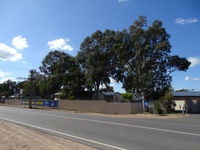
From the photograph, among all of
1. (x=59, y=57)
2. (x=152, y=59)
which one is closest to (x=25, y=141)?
(x=152, y=59)

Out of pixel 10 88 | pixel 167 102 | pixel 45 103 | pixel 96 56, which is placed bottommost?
pixel 45 103

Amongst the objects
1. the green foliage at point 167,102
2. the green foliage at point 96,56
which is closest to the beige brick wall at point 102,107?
the green foliage at point 167,102

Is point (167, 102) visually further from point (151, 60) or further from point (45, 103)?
point (45, 103)

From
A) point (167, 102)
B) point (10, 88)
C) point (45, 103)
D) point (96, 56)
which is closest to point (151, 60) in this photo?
point (167, 102)

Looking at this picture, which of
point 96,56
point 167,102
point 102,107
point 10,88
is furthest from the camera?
point 10,88

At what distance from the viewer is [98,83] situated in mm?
45250

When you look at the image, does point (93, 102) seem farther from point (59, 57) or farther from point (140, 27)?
point (59, 57)

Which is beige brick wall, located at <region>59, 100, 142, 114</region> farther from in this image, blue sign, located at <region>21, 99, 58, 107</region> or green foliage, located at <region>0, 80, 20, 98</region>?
green foliage, located at <region>0, 80, 20, 98</region>

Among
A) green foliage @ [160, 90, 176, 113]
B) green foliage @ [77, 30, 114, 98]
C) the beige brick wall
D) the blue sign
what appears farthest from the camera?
green foliage @ [77, 30, 114, 98]

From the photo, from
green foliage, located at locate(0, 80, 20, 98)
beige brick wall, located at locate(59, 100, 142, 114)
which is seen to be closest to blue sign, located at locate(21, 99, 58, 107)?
beige brick wall, located at locate(59, 100, 142, 114)

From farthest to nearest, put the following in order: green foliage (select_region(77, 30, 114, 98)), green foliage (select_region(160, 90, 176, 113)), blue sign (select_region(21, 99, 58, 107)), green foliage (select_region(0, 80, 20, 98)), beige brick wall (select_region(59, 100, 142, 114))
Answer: green foliage (select_region(0, 80, 20, 98)) < green foliage (select_region(77, 30, 114, 98)) < blue sign (select_region(21, 99, 58, 107)) < green foliage (select_region(160, 90, 176, 113)) < beige brick wall (select_region(59, 100, 142, 114))

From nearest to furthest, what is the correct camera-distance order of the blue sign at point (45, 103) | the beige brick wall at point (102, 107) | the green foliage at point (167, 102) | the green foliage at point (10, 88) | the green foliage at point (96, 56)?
the beige brick wall at point (102, 107), the green foliage at point (167, 102), the blue sign at point (45, 103), the green foliage at point (96, 56), the green foliage at point (10, 88)

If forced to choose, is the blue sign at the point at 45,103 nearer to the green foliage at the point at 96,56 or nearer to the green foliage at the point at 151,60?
the green foliage at the point at 96,56

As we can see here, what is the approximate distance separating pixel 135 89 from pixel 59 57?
31013 mm
